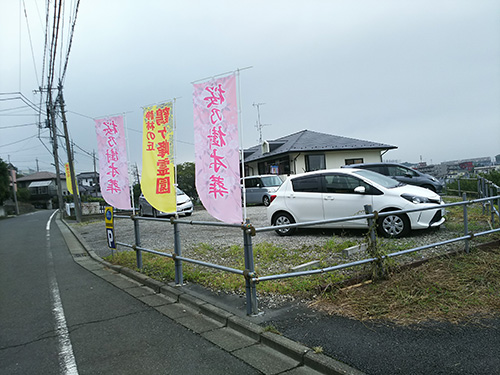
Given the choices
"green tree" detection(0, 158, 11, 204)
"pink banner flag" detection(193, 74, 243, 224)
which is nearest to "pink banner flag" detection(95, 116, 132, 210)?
"pink banner flag" detection(193, 74, 243, 224)

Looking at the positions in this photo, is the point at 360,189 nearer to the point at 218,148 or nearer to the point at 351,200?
the point at 351,200

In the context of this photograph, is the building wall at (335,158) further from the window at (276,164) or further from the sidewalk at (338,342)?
the sidewalk at (338,342)

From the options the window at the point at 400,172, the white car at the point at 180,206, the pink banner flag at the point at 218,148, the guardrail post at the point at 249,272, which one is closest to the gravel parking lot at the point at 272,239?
the pink banner flag at the point at 218,148

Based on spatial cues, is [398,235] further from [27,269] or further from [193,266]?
[27,269]

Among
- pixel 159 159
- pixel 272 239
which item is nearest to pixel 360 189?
pixel 272 239

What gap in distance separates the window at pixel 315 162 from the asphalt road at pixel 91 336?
18340mm

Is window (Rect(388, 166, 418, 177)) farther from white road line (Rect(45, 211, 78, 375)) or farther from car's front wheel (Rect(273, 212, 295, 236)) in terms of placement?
white road line (Rect(45, 211, 78, 375))

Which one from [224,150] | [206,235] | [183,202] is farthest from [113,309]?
[183,202]

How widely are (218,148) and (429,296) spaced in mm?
3251

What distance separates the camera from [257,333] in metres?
3.52

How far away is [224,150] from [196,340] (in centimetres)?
253

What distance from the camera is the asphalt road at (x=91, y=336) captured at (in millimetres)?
3146

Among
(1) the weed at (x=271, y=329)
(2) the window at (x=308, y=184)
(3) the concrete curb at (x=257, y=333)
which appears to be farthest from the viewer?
(2) the window at (x=308, y=184)

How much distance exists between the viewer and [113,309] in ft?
15.7
